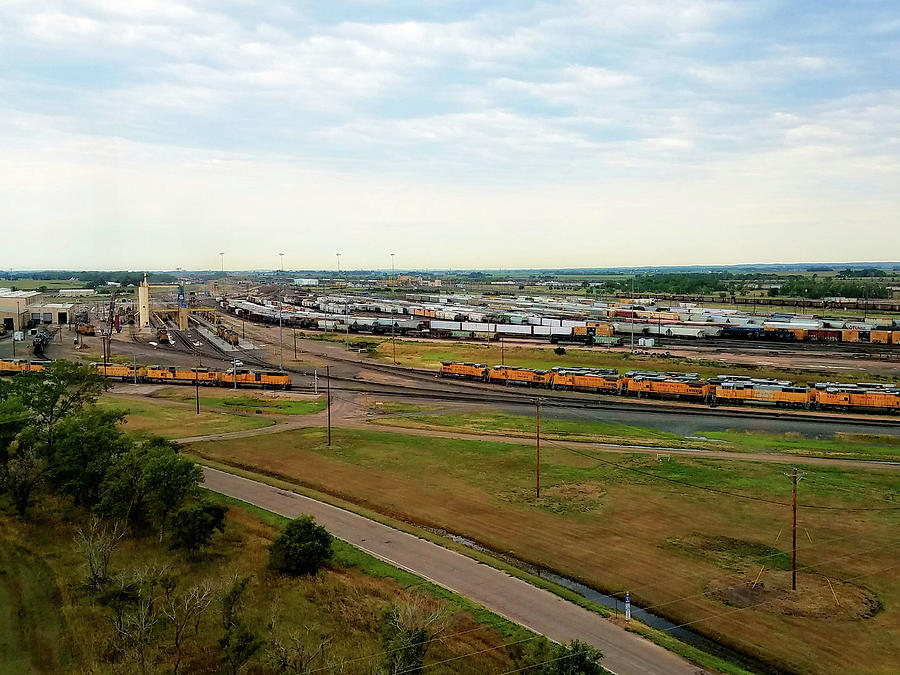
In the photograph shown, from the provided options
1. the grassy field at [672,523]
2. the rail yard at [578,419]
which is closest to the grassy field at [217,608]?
the rail yard at [578,419]

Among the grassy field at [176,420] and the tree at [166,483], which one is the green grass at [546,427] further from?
the tree at [166,483]

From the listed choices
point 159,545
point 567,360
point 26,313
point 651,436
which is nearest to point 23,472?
point 159,545

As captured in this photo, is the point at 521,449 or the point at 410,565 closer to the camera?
the point at 410,565

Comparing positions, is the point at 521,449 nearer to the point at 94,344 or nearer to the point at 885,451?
the point at 885,451

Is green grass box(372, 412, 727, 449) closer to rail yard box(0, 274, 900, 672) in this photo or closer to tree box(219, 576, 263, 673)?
rail yard box(0, 274, 900, 672)

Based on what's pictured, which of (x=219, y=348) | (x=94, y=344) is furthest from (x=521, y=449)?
(x=94, y=344)

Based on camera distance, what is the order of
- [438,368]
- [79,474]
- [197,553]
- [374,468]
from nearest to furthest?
[197,553]
[79,474]
[374,468]
[438,368]

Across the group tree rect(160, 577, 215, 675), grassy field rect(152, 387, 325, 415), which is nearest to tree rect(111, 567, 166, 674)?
tree rect(160, 577, 215, 675)
